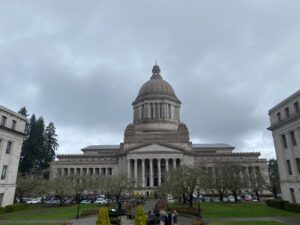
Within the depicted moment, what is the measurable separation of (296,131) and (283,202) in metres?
10.8

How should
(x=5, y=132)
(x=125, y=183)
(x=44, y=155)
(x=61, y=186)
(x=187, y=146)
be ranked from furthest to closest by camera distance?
(x=187, y=146) → (x=44, y=155) → (x=125, y=183) → (x=61, y=186) → (x=5, y=132)

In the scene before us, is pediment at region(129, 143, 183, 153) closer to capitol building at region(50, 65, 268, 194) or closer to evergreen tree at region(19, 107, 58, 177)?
capitol building at region(50, 65, 268, 194)

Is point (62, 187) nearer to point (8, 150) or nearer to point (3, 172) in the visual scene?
point (3, 172)

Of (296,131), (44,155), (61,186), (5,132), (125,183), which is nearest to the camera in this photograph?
(296,131)

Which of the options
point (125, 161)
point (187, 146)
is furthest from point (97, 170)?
point (187, 146)

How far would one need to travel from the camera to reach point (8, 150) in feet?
135

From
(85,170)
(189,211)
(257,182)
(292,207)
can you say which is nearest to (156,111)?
(85,170)

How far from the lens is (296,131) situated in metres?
36.7

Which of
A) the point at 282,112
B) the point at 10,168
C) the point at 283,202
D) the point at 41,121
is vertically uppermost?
the point at 41,121

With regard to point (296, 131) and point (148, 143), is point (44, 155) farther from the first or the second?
point (296, 131)

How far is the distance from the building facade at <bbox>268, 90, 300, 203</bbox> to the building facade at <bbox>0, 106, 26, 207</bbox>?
4422 centimetres

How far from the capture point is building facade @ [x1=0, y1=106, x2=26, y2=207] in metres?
39.2

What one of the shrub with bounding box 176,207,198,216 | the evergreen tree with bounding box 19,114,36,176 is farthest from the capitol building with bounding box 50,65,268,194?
the shrub with bounding box 176,207,198,216

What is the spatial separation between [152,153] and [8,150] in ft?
153
